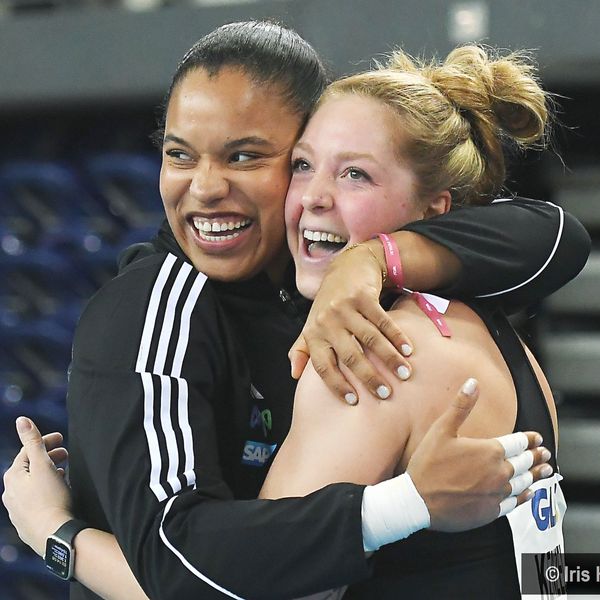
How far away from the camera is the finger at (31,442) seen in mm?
1727

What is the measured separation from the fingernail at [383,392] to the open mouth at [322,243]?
33cm

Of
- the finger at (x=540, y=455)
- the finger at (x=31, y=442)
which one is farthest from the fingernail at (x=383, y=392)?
the finger at (x=31, y=442)

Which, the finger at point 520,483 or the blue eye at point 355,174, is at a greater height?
the blue eye at point 355,174

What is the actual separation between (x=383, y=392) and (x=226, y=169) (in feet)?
1.68

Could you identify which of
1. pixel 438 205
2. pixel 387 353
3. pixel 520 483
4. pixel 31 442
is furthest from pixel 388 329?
pixel 31 442

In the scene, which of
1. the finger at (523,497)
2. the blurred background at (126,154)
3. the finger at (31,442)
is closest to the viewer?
the finger at (523,497)

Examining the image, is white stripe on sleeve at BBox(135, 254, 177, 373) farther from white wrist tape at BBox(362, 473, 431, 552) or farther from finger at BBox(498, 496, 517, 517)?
finger at BBox(498, 496, 517, 517)

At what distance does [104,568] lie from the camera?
1.50m

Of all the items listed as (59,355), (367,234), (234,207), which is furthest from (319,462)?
(59,355)

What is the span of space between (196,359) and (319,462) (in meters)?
0.25

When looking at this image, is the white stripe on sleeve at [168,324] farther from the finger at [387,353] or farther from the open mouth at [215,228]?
the finger at [387,353]

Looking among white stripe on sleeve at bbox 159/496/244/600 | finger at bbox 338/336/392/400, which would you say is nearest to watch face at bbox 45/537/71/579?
white stripe on sleeve at bbox 159/496/244/600

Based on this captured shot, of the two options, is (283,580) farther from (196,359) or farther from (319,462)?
(196,359)

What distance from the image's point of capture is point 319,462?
130 cm
